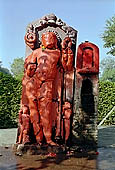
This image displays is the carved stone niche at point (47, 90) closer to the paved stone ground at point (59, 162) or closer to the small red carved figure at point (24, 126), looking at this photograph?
the small red carved figure at point (24, 126)

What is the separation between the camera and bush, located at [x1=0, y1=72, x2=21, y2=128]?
28.2 feet

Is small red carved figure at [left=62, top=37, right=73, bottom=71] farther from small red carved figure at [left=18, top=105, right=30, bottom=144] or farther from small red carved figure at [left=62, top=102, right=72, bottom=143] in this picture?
small red carved figure at [left=18, top=105, right=30, bottom=144]

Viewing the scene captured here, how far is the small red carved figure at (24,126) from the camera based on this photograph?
4.03m

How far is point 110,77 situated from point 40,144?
23.7 metres

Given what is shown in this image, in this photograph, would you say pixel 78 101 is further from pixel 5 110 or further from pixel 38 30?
pixel 5 110

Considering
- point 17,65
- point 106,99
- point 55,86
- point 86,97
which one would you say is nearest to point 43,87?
point 55,86

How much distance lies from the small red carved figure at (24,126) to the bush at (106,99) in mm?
6657

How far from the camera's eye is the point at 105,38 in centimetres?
1705

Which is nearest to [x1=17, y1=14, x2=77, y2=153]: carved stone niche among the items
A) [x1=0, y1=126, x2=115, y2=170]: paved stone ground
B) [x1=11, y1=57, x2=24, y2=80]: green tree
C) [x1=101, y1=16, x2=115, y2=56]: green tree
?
[x1=0, y1=126, x2=115, y2=170]: paved stone ground

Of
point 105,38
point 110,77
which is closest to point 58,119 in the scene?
point 105,38

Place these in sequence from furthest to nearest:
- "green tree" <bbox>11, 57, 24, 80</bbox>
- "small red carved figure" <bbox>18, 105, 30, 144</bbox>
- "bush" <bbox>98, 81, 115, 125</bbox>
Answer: "green tree" <bbox>11, 57, 24, 80</bbox>
"bush" <bbox>98, 81, 115, 125</bbox>
"small red carved figure" <bbox>18, 105, 30, 144</bbox>

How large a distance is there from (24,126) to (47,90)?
73cm

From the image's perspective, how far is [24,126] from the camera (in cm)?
405

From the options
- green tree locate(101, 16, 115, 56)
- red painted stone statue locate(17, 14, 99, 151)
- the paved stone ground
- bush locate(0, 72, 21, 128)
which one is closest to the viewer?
the paved stone ground
